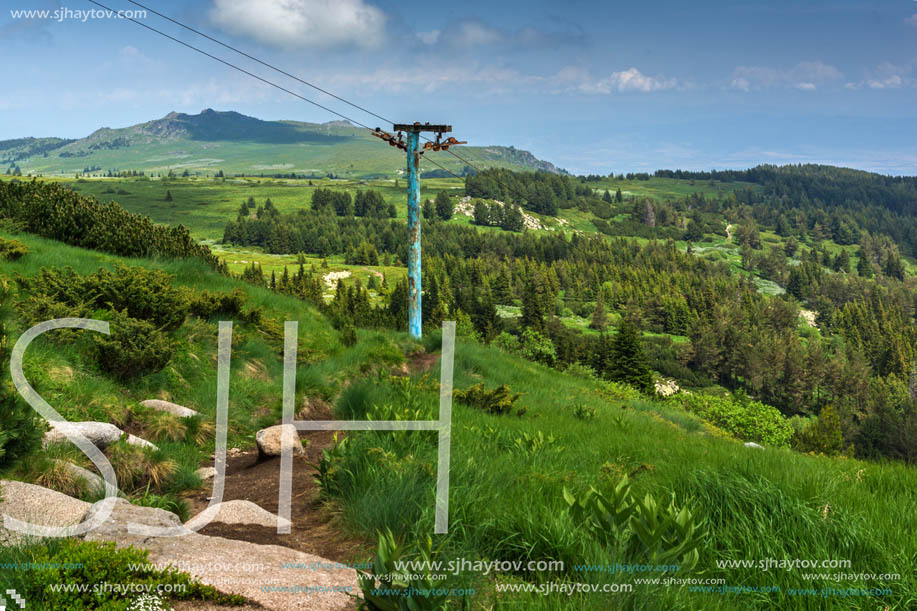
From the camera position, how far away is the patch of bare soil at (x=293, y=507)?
4.28 metres

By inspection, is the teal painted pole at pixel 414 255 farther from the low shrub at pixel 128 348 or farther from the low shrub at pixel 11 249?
the low shrub at pixel 128 348

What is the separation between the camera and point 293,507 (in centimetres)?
532

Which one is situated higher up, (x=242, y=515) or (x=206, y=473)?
(x=242, y=515)

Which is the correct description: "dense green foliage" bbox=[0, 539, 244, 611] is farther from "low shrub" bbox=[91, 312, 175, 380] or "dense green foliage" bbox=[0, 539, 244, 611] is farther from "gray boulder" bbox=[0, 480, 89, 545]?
"low shrub" bbox=[91, 312, 175, 380]

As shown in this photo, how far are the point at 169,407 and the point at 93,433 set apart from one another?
2.43 meters

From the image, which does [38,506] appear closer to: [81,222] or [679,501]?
[679,501]

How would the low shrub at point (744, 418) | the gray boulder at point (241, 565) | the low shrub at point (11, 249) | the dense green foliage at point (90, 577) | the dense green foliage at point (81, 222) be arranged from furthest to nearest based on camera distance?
the low shrub at point (744, 418), the dense green foliage at point (81, 222), the low shrub at point (11, 249), the gray boulder at point (241, 565), the dense green foliage at point (90, 577)

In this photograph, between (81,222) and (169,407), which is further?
(81,222)

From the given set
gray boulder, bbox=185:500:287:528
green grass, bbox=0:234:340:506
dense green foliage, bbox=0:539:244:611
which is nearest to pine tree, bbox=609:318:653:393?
green grass, bbox=0:234:340:506

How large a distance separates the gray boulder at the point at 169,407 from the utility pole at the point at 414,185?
13.2 metres

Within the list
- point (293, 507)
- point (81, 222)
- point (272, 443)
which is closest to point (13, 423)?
point (293, 507)

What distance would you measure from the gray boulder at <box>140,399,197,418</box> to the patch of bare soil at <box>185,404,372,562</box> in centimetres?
115

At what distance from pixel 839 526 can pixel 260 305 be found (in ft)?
49.9

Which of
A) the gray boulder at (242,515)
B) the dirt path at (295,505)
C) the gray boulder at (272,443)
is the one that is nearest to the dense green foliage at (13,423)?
the gray boulder at (242,515)
